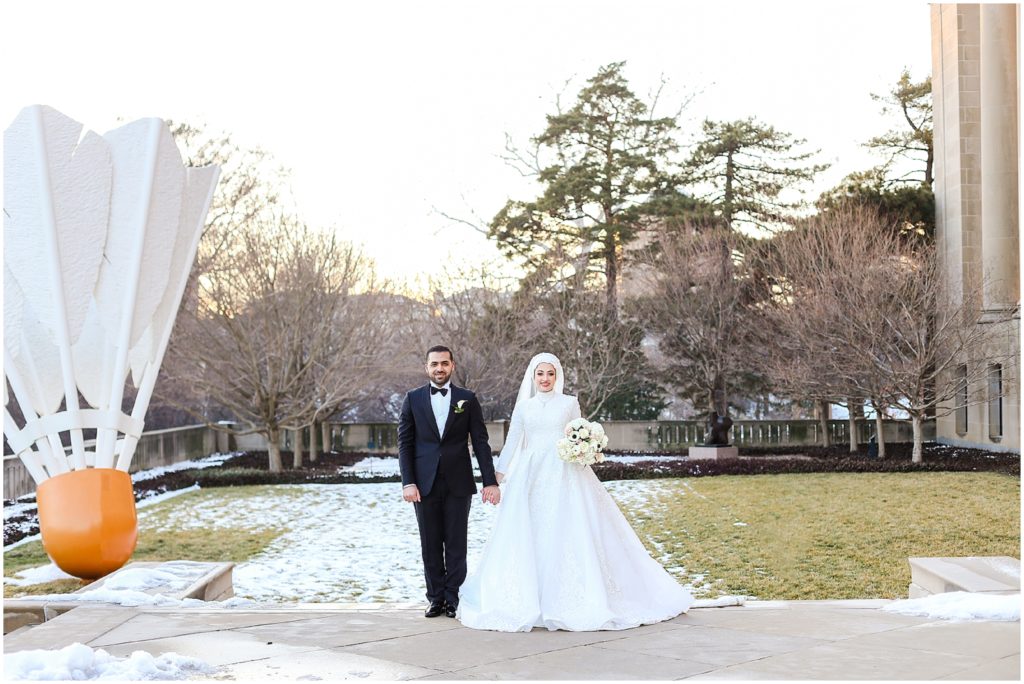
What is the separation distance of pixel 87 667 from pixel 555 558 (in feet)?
9.64

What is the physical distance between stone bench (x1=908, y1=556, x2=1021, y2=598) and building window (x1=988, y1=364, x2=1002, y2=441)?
15.9 meters

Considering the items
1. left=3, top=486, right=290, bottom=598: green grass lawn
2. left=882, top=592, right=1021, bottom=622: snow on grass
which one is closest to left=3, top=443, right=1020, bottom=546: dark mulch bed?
left=3, top=486, right=290, bottom=598: green grass lawn

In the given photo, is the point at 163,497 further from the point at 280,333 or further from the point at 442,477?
the point at 442,477

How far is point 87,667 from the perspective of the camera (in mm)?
5242

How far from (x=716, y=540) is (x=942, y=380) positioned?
37.4 ft

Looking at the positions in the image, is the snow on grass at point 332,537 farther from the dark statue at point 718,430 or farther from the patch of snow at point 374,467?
the dark statue at point 718,430

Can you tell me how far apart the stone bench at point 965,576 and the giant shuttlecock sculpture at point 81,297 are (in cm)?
640

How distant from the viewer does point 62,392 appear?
870 cm

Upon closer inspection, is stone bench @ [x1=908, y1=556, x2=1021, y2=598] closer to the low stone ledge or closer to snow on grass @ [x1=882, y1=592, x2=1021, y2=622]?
snow on grass @ [x1=882, y1=592, x2=1021, y2=622]

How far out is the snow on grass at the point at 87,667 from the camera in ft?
16.8

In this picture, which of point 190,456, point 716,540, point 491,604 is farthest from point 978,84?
point 491,604

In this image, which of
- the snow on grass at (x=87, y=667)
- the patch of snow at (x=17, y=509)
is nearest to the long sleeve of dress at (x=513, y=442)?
the snow on grass at (x=87, y=667)

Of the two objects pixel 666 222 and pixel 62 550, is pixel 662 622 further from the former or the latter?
pixel 666 222

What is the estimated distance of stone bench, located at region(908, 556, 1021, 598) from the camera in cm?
744
